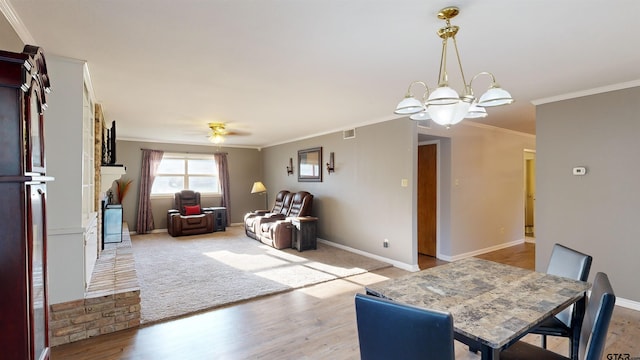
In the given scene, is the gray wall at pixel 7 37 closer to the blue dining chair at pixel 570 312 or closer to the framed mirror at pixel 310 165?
the blue dining chair at pixel 570 312

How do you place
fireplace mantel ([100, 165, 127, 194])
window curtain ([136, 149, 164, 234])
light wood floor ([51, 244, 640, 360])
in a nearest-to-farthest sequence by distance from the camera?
light wood floor ([51, 244, 640, 360]) → fireplace mantel ([100, 165, 127, 194]) → window curtain ([136, 149, 164, 234])

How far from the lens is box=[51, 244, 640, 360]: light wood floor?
7.66ft

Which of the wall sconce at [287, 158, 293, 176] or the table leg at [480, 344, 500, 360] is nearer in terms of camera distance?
the table leg at [480, 344, 500, 360]

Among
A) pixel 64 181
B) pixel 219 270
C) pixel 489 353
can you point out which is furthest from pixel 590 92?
pixel 64 181

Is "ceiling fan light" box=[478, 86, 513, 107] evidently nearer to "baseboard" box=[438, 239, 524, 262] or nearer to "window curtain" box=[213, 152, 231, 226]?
"baseboard" box=[438, 239, 524, 262]

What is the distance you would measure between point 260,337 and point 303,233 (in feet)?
9.96

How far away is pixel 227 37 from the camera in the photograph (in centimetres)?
212

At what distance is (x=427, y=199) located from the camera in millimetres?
5465

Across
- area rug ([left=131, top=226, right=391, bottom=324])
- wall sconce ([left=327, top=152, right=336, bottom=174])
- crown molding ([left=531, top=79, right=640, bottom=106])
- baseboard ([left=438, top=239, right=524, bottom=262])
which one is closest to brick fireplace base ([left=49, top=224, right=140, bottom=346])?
area rug ([left=131, top=226, right=391, bottom=324])

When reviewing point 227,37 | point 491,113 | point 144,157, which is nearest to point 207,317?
point 227,37

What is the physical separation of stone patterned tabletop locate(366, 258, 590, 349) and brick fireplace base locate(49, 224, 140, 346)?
229 centimetres

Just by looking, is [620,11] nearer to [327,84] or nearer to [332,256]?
[327,84]

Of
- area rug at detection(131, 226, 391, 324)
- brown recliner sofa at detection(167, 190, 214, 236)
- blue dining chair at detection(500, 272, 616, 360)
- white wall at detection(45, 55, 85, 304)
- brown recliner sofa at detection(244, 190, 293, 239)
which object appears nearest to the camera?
blue dining chair at detection(500, 272, 616, 360)

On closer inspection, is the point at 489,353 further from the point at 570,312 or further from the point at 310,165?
the point at 310,165
